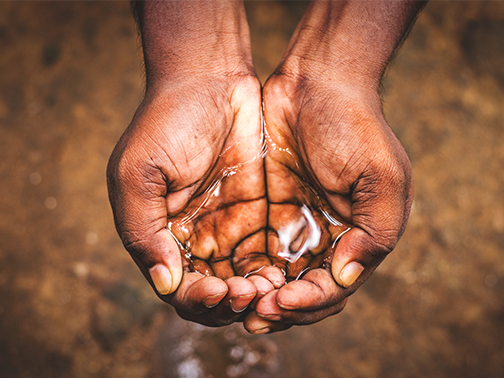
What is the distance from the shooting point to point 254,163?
2.04 metres

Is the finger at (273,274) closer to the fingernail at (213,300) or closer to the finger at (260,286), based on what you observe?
the finger at (260,286)

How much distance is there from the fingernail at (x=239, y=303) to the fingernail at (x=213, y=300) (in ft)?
0.17

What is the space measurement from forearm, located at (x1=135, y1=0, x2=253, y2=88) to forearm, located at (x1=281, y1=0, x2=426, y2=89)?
41 centimetres

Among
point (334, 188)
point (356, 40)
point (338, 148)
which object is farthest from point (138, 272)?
→ point (356, 40)

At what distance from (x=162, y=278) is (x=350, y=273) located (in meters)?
0.84

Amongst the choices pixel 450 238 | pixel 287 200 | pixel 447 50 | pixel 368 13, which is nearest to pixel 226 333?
pixel 287 200

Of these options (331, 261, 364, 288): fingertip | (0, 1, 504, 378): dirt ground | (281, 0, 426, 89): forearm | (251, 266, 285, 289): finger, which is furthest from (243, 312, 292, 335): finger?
(0, 1, 504, 378): dirt ground

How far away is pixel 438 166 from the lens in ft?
12.4

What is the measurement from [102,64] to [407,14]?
3203 millimetres

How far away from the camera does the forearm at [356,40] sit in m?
1.95

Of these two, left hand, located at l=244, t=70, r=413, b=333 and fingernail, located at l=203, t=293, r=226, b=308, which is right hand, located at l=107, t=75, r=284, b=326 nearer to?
fingernail, located at l=203, t=293, r=226, b=308

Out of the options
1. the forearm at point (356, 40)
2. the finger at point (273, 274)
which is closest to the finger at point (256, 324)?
the finger at point (273, 274)

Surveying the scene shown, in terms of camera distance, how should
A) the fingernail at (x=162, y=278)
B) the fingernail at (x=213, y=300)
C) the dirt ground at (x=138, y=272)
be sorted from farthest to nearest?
the dirt ground at (x=138, y=272)
the fingernail at (x=162, y=278)
the fingernail at (x=213, y=300)

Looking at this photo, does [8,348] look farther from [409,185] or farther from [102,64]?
[409,185]
